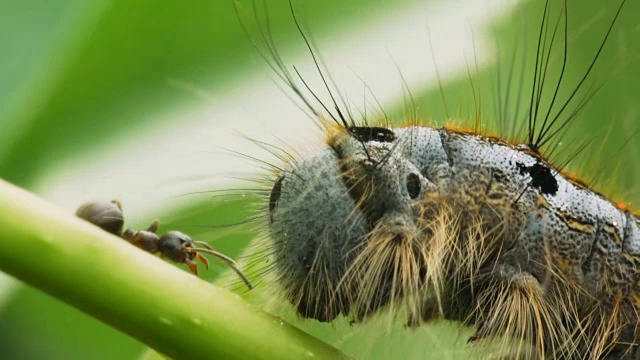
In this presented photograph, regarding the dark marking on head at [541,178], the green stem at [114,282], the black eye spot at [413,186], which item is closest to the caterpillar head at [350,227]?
the black eye spot at [413,186]

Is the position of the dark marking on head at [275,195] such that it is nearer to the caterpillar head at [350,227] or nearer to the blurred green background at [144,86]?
the caterpillar head at [350,227]

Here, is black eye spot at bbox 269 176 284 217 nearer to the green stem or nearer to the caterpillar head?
the caterpillar head

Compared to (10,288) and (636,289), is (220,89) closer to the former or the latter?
(10,288)

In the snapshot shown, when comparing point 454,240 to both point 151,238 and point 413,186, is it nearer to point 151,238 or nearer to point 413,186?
point 413,186

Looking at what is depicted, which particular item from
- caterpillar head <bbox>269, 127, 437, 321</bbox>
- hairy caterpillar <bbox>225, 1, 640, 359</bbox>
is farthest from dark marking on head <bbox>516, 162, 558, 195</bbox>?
caterpillar head <bbox>269, 127, 437, 321</bbox>

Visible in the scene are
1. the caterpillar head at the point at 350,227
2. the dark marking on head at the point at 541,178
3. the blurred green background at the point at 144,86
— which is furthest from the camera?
the blurred green background at the point at 144,86

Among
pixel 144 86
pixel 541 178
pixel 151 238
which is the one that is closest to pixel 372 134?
pixel 541 178
